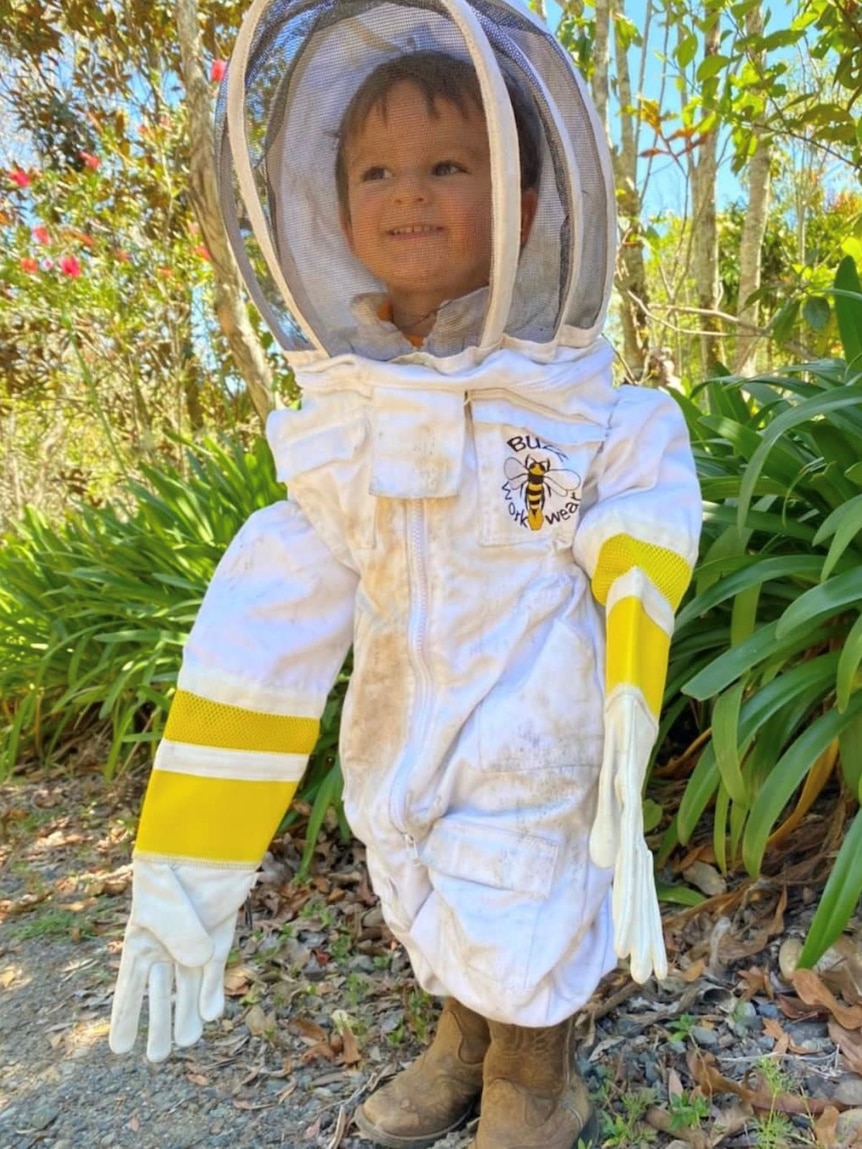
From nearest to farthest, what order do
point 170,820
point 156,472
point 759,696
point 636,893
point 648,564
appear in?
point 636,893, point 648,564, point 170,820, point 759,696, point 156,472

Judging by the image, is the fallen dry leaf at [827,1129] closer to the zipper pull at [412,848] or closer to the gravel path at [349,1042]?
the gravel path at [349,1042]

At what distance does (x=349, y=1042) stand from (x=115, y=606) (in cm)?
214

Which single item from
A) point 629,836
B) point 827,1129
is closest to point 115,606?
point 629,836

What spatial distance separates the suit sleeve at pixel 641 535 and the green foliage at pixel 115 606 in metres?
2.09

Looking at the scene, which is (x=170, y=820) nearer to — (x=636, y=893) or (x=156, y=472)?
(x=636, y=893)

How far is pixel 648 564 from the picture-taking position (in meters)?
1.48

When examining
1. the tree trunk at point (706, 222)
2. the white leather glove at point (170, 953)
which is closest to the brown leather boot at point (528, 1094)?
the white leather glove at point (170, 953)

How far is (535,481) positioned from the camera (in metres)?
1.53

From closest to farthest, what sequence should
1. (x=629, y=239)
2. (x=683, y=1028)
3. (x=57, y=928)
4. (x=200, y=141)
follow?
1. (x=683, y=1028)
2. (x=57, y=928)
3. (x=200, y=141)
4. (x=629, y=239)

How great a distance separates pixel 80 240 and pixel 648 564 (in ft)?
16.8

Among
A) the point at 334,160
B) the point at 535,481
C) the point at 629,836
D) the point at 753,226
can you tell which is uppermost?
the point at 753,226

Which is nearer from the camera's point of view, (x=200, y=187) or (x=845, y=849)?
(x=845, y=849)

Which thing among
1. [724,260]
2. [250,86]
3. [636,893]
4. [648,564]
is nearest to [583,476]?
[648,564]

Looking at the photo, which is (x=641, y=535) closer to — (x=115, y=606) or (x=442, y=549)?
(x=442, y=549)
